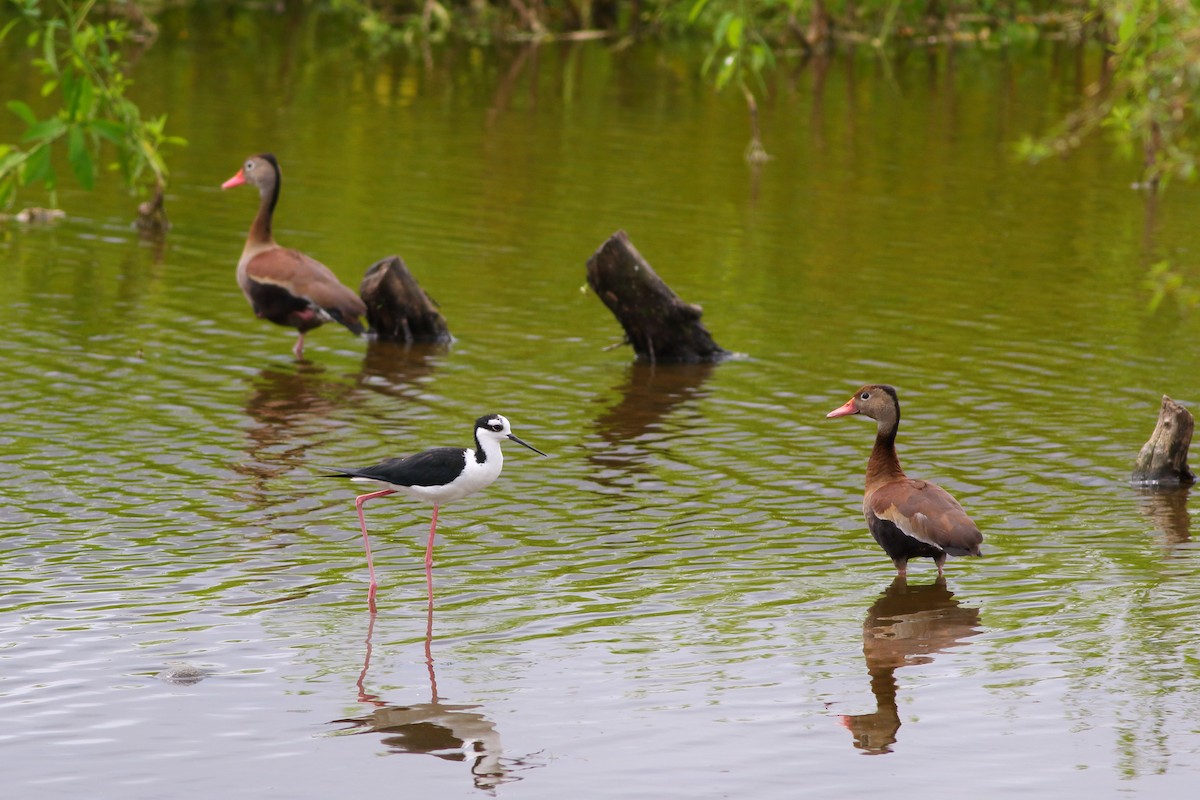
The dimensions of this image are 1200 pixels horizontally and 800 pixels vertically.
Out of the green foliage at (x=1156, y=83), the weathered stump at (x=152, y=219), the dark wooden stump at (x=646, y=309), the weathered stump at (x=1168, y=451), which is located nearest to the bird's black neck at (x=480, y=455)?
the green foliage at (x=1156, y=83)

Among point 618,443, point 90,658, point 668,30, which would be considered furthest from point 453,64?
point 90,658

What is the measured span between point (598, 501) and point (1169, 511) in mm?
4462

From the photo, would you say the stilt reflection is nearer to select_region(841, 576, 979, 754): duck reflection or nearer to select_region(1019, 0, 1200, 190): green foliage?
select_region(841, 576, 979, 754): duck reflection

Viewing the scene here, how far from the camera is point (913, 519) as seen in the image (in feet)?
38.3

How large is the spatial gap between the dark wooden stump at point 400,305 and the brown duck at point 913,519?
812cm

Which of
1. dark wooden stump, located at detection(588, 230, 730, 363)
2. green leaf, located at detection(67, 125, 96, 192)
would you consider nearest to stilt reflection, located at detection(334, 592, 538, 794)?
dark wooden stump, located at detection(588, 230, 730, 363)

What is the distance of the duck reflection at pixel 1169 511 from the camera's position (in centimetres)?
1320

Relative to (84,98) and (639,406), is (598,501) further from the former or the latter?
(84,98)

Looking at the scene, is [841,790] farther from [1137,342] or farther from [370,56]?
[370,56]

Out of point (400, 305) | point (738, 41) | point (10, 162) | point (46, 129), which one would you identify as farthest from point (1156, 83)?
point (10, 162)

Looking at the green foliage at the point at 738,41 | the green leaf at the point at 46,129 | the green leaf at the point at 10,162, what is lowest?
the green leaf at the point at 10,162

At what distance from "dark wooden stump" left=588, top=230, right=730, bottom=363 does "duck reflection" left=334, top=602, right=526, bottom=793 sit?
30.9ft

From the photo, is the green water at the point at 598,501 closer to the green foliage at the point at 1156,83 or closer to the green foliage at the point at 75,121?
the green foliage at the point at 75,121

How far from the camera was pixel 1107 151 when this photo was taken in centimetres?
3531
